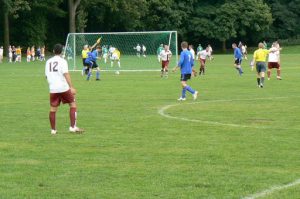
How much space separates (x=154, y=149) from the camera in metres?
11.8

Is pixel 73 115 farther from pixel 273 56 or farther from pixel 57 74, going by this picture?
pixel 273 56

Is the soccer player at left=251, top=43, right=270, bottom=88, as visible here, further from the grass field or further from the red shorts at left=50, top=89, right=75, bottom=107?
the red shorts at left=50, top=89, right=75, bottom=107

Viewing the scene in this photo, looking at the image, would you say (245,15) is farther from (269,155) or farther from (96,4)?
(269,155)

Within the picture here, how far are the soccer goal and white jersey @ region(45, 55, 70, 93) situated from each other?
3414cm

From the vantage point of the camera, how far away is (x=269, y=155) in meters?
11.1

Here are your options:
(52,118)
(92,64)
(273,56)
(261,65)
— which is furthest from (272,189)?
(92,64)

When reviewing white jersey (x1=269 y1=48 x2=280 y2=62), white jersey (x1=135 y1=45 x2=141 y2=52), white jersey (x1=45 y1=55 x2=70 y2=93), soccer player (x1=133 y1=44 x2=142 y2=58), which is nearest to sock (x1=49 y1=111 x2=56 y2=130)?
white jersey (x1=45 y1=55 x2=70 y2=93)

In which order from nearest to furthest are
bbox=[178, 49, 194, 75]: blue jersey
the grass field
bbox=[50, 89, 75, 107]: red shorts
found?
the grass field → bbox=[50, 89, 75, 107]: red shorts → bbox=[178, 49, 194, 75]: blue jersey

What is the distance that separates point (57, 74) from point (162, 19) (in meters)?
76.2

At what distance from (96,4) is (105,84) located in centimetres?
5130

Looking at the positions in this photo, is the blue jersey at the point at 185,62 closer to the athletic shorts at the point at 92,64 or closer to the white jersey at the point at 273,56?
the white jersey at the point at 273,56

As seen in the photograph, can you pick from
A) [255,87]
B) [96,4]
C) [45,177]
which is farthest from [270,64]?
[96,4]

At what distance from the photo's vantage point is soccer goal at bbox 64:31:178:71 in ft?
163

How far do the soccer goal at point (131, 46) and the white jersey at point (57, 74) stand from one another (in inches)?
1344
